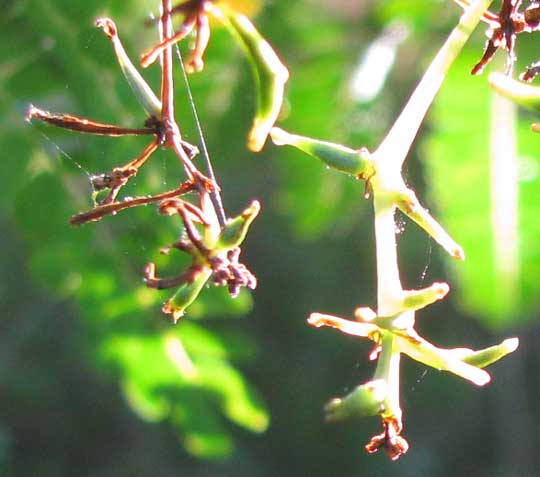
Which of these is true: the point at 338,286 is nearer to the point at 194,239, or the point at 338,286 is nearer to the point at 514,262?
the point at 514,262

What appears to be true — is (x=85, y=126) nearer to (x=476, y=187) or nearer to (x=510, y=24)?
(x=510, y=24)

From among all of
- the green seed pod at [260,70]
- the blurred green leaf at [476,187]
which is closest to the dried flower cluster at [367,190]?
the green seed pod at [260,70]

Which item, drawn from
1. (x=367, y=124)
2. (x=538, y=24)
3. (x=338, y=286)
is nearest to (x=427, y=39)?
(x=367, y=124)

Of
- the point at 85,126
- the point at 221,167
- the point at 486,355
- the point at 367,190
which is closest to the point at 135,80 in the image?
the point at 85,126

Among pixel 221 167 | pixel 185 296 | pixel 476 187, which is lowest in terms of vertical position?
pixel 221 167

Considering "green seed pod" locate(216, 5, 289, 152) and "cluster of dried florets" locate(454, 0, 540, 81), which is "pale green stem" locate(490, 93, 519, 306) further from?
"green seed pod" locate(216, 5, 289, 152)

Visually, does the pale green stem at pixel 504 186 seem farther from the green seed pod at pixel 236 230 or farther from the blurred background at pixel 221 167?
the green seed pod at pixel 236 230
